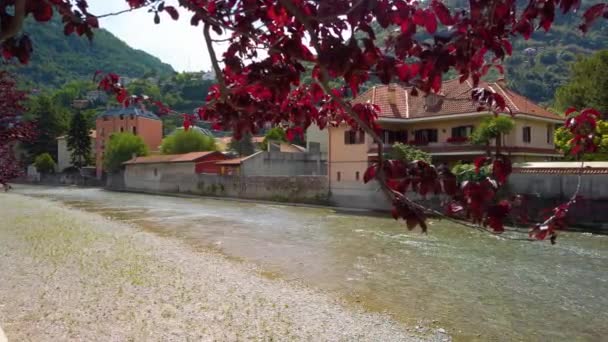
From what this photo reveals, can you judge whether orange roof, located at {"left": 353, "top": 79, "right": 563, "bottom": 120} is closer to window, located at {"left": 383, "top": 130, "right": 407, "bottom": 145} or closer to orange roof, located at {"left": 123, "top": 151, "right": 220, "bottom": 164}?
window, located at {"left": 383, "top": 130, "right": 407, "bottom": 145}

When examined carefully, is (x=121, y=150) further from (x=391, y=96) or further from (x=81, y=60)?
(x=81, y=60)

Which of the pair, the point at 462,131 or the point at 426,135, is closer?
the point at 462,131

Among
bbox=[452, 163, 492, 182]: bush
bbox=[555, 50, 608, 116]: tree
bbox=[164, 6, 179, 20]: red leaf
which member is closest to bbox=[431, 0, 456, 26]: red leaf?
bbox=[452, 163, 492, 182]: bush

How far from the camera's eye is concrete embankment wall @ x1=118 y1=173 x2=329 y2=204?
98.9ft

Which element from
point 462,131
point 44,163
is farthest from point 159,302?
point 44,163

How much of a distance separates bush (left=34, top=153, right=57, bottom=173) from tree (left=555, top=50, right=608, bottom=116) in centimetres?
5902

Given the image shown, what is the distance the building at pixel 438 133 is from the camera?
25.2 m

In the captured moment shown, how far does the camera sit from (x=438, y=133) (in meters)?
27.4

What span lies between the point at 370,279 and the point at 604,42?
127 m

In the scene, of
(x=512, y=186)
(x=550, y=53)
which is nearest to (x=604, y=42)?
(x=550, y=53)

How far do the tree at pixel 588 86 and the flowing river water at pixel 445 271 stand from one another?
1435cm

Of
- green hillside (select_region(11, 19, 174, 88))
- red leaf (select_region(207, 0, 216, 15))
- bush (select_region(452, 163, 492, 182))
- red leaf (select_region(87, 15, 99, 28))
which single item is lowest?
bush (select_region(452, 163, 492, 182))

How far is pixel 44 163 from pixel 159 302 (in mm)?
62249

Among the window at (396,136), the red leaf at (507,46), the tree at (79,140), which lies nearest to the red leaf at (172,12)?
the red leaf at (507,46)
